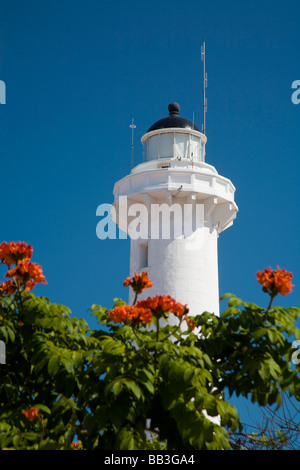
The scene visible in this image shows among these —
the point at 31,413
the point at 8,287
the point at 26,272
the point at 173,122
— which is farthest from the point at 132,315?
the point at 173,122

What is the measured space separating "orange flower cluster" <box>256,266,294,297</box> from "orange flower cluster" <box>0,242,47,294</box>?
2558 mm

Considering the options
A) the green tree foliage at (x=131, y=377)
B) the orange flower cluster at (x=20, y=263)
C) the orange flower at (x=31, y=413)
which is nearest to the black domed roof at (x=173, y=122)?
the green tree foliage at (x=131, y=377)

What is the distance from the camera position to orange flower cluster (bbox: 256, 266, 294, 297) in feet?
27.5

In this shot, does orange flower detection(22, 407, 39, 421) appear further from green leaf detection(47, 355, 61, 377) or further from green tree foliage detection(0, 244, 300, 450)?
green leaf detection(47, 355, 61, 377)

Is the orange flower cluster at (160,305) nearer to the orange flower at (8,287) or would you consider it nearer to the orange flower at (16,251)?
the orange flower at (16,251)

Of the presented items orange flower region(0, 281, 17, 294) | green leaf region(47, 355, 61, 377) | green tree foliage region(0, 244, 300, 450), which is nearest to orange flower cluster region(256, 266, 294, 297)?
green tree foliage region(0, 244, 300, 450)

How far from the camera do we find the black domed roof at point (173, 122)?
25.6 meters

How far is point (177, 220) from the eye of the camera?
23297mm

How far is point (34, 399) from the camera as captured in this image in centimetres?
929

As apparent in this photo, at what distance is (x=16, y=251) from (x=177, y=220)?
14698 mm

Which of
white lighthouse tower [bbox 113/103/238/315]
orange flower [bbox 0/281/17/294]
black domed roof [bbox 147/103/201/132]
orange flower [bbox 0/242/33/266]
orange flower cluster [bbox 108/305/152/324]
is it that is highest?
black domed roof [bbox 147/103/201/132]

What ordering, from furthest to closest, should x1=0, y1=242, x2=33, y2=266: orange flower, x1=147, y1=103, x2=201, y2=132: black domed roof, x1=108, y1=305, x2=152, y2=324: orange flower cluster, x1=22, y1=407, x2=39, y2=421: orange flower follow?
x1=147, y1=103, x2=201, y2=132: black domed roof → x1=0, y1=242, x2=33, y2=266: orange flower → x1=108, y1=305, x2=152, y2=324: orange flower cluster → x1=22, y1=407, x2=39, y2=421: orange flower

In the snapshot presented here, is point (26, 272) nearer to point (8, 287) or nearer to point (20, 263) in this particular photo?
point (20, 263)
